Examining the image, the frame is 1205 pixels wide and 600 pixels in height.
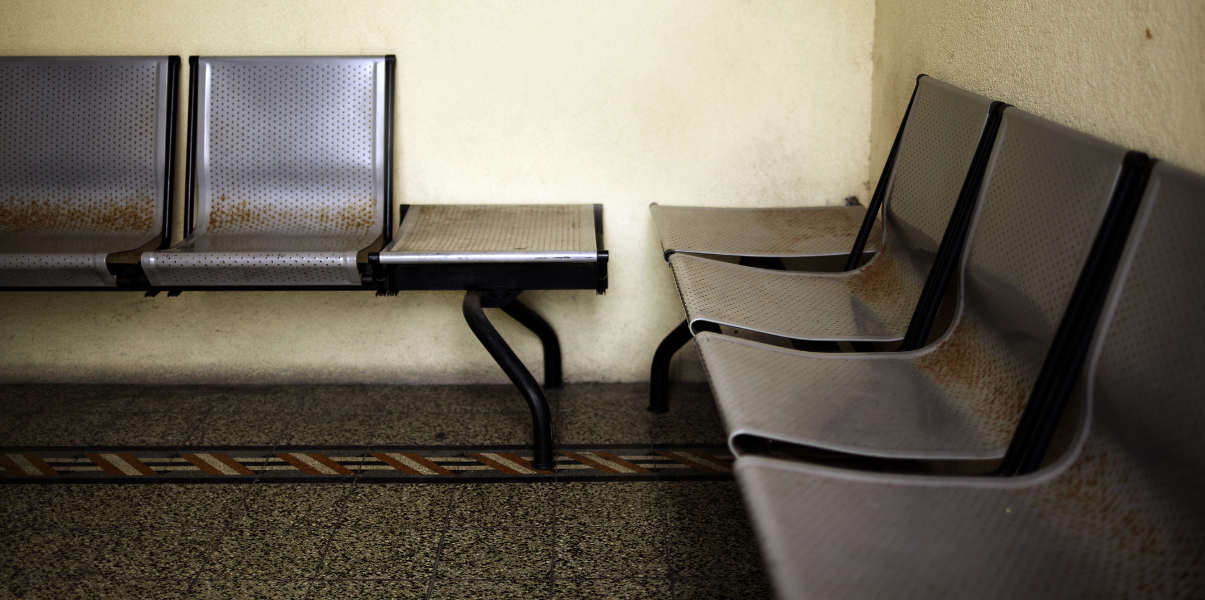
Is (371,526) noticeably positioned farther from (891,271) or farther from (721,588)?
(891,271)

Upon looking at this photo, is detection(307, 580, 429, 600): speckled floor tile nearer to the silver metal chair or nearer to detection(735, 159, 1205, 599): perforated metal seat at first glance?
the silver metal chair

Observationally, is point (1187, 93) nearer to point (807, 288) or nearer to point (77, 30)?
point (807, 288)

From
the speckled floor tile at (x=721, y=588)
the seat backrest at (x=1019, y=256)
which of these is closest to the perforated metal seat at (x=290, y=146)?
the speckled floor tile at (x=721, y=588)

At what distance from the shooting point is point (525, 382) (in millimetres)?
2555

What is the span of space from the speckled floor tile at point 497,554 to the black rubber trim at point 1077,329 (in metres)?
1.07

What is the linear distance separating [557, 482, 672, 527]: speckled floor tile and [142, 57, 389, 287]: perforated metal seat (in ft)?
3.42

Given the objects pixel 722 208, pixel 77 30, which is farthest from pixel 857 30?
pixel 77 30

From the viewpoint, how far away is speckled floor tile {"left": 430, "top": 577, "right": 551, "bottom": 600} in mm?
1980

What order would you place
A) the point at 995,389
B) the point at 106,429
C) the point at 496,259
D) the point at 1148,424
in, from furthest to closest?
1. the point at 106,429
2. the point at 496,259
3. the point at 995,389
4. the point at 1148,424

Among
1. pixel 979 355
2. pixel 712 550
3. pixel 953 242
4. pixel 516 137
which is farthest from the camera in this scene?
pixel 516 137

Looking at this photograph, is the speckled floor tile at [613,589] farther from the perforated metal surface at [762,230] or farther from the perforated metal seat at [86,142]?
the perforated metal seat at [86,142]

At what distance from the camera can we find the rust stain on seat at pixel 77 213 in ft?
9.41

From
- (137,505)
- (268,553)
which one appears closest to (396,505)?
(268,553)

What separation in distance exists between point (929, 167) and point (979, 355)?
0.61 metres
